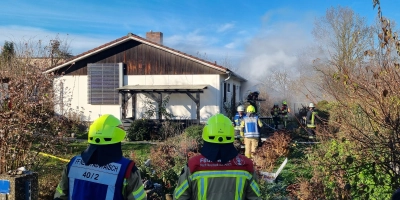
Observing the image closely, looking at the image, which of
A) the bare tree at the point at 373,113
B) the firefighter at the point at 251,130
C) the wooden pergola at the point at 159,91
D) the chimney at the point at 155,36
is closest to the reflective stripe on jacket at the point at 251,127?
the firefighter at the point at 251,130

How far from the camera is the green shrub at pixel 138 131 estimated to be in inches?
594

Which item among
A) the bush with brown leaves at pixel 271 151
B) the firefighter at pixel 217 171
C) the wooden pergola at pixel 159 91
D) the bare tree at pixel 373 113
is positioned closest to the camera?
the firefighter at pixel 217 171

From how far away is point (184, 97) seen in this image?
55.5ft

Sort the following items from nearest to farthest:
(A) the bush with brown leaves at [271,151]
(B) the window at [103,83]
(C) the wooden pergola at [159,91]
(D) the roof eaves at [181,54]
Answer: (A) the bush with brown leaves at [271,151]
(C) the wooden pergola at [159,91]
(D) the roof eaves at [181,54]
(B) the window at [103,83]

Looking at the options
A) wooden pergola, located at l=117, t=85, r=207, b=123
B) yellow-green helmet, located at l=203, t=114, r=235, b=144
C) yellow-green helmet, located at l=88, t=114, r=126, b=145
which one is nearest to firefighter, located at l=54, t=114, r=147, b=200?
yellow-green helmet, located at l=88, t=114, r=126, b=145

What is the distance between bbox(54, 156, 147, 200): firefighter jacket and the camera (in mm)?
2508

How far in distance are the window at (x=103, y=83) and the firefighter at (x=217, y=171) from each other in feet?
49.8

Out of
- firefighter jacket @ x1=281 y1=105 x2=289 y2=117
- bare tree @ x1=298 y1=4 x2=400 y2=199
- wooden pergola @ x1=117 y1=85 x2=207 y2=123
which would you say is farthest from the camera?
firefighter jacket @ x1=281 y1=105 x2=289 y2=117

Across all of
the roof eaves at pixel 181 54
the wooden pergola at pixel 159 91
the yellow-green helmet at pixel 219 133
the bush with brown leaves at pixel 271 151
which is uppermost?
the roof eaves at pixel 181 54

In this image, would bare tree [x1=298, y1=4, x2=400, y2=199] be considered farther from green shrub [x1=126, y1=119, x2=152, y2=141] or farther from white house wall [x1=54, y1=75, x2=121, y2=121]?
white house wall [x1=54, y1=75, x2=121, y2=121]

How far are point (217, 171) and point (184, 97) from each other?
14.3m

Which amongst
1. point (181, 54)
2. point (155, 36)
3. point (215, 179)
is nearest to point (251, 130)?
point (215, 179)

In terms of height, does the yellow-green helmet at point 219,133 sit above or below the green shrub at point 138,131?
above

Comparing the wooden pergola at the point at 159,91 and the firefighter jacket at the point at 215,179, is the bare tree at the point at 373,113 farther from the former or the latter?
the wooden pergola at the point at 159,91
